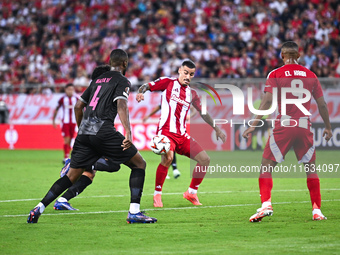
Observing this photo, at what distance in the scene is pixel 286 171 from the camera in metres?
16.1

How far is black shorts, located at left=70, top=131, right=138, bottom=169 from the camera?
24.6 feet

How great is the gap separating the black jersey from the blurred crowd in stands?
14.7 m

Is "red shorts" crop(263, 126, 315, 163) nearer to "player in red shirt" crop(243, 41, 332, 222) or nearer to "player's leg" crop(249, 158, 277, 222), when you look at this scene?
"player in red shirt" crop(243, 41, 332, 222)

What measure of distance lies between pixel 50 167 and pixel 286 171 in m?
6.79

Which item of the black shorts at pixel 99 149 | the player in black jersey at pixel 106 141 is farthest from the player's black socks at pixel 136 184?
the black shorts at pixel 99 149

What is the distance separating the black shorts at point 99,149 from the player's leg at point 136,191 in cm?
14

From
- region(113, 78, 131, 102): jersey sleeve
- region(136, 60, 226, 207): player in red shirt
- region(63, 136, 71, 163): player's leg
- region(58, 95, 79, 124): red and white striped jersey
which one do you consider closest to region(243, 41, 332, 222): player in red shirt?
region(113, 78, 131, 102): jersey sleeve

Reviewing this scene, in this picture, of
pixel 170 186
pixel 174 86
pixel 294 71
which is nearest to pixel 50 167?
pixel 170 186

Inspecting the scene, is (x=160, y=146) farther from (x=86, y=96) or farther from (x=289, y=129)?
(x=289, y=129)

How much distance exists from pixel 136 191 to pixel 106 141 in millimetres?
765

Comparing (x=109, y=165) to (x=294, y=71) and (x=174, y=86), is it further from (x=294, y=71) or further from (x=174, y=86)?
(x=294, y=71)

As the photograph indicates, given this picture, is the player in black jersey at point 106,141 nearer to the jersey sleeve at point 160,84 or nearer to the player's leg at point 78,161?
the player's leg at point 78,161

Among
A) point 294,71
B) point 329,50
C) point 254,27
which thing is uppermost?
point 254,27

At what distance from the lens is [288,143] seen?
756cm
